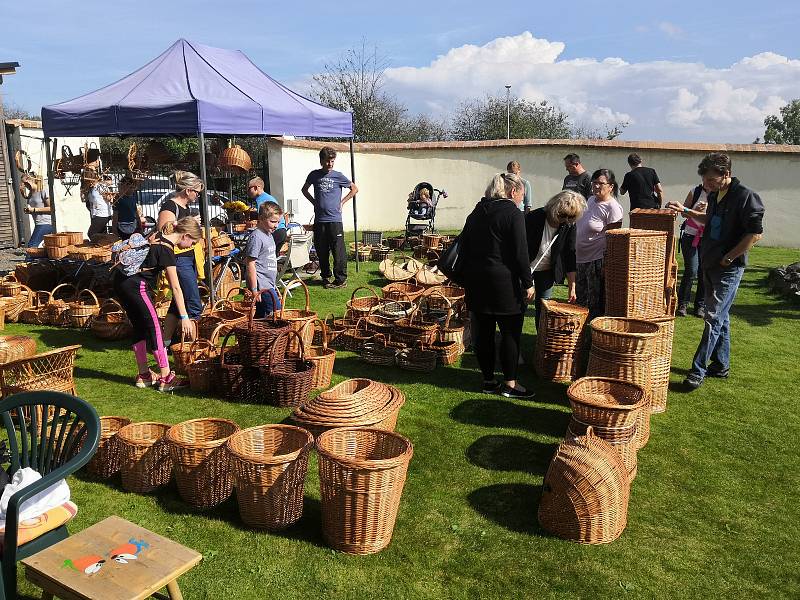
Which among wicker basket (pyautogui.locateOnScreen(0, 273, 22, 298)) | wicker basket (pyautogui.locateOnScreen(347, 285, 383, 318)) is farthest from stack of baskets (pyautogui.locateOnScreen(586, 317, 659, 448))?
wicker basket (pyautogui.locateOnScreen(0, 273, 22, 298))

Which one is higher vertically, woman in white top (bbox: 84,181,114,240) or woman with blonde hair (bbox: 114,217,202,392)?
woman in white top (bbox: 84,181,114,240)

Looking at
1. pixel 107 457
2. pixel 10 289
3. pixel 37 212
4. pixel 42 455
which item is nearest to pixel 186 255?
pixel 107 457

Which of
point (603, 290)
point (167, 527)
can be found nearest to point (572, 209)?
point (603, 290)

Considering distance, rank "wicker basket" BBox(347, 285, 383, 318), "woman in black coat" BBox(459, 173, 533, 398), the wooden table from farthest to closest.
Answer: "wicker basket" BBox(347, 285, 383, 318), "woman in black coat" BBox(459, 173, 533, 398), the wooden table

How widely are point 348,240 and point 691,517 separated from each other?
38.7 ft

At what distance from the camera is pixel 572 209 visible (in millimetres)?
5496

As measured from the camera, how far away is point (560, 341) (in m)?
5.54

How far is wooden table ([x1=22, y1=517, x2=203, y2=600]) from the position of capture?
2239 millimetres

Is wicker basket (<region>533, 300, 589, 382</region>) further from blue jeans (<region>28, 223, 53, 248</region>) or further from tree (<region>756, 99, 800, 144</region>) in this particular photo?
tree (<region>756, 99, 800, 144</region>)

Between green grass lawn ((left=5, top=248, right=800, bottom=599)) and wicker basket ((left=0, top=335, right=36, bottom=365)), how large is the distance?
19.2 inches

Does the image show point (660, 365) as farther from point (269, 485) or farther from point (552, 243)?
point (269, 485)

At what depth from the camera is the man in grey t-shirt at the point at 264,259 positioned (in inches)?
226

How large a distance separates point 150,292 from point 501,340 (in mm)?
3003

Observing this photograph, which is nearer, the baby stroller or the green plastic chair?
the green plastic chair
